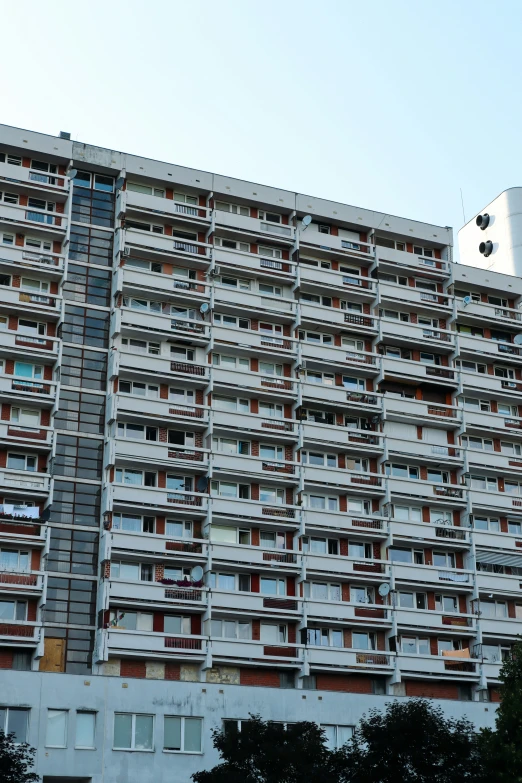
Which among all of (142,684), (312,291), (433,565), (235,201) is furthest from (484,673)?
(235,201)

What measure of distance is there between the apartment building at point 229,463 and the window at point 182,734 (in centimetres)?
11

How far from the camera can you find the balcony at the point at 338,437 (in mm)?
65625

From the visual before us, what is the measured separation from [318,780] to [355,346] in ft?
107

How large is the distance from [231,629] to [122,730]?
8.18 meters

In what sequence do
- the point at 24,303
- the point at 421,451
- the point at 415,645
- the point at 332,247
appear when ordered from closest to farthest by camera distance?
the point at 24,303, the point at 415,645, the point at 421,451, the point at 332,247

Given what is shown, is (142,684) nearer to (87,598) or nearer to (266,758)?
(87,598)

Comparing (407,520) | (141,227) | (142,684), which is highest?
(141,227)

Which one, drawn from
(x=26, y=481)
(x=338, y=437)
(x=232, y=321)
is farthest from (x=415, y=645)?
(x=26, y=481)

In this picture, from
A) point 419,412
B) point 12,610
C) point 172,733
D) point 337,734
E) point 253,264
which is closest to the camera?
point 172,733

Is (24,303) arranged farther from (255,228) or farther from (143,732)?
(143,732)

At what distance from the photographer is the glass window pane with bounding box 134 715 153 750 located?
54.8m

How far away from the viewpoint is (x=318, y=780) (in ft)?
141

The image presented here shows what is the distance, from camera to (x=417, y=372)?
70625 mm

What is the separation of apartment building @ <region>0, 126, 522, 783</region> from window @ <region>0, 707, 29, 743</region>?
161mm
